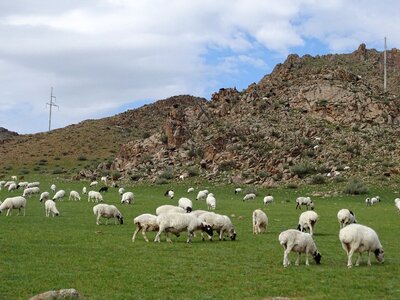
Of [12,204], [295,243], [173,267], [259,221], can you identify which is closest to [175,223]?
[173,267]

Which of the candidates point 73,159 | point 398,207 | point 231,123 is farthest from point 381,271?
point 73,159

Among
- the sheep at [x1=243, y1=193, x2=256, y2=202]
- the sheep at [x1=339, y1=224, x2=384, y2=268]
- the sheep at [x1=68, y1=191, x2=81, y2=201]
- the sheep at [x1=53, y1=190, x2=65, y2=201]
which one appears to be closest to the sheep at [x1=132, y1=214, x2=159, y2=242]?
the sheep at [x1=339, y1=224, x2=384, y2=268]

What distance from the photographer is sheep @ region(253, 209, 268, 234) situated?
24.5 metres

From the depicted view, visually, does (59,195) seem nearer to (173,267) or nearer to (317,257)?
(173,267)

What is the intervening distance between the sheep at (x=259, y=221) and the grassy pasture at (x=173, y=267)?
17.3 inches

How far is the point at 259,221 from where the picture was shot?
969 inches

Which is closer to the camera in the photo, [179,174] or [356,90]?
[179,174]

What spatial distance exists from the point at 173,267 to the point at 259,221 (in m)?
9.19

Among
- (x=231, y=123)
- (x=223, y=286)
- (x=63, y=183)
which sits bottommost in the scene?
(x=223, y=286)

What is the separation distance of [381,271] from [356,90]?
199ft

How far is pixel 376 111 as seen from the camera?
7081 cm

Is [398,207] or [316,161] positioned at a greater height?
[316,161]

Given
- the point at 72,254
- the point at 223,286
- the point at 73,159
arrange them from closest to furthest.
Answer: the point at 223,286
the point at 72,254
the point at 73,159

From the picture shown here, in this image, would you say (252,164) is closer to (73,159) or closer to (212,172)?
(212,172)
